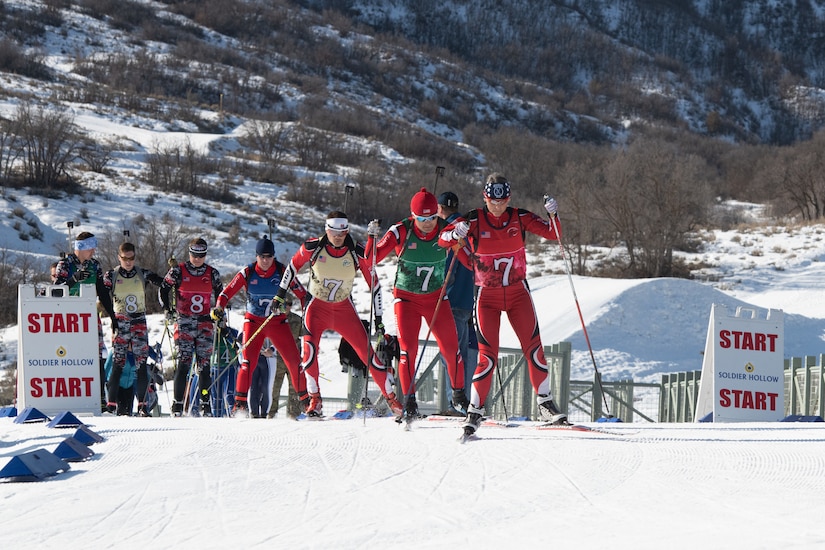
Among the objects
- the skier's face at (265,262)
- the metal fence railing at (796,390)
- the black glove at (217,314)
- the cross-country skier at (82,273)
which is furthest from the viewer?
the metal fence railing at (796,390)

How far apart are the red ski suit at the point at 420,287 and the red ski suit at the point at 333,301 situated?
58cm

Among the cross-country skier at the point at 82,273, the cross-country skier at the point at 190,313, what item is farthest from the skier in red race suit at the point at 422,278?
the cross-country skier at the point at 82,273

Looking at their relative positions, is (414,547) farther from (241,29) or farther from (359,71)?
(241,29)

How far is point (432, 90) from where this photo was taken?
10838cm

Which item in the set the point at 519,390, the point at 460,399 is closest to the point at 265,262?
the point at 460,399

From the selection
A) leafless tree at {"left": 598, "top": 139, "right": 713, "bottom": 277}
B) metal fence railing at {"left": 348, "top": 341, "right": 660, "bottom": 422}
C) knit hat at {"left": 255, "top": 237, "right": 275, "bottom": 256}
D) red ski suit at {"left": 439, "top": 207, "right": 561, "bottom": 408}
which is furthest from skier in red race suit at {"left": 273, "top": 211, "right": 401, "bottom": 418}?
leafless tree at {"left": 598, "top": 139, "right": 713, "bottom": 277}

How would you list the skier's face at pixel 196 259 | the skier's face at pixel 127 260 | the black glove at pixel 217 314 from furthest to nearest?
the skier's face at pixel 127 260 → the skier's face at pixel 196 259 → the black glove at pixel 217 314

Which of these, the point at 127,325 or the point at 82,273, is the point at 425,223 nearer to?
the point at 127,325

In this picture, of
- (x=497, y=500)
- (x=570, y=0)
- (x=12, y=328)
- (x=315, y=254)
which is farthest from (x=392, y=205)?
(x=570, y=0)

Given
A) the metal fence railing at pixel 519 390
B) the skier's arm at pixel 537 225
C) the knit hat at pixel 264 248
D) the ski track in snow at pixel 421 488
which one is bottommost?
the metal fence railing at pixel 519 390

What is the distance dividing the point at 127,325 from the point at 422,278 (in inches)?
170

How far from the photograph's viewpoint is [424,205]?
9.80m

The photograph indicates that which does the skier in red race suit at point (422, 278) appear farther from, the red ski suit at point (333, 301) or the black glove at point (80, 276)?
the black glove at point (80, 276)

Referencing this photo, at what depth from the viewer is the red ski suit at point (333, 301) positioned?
10352 mm
